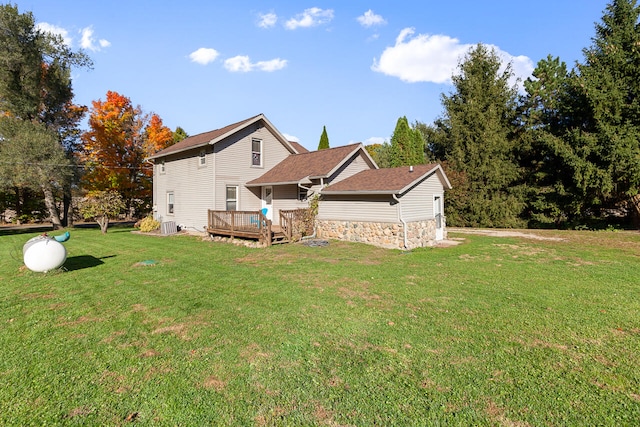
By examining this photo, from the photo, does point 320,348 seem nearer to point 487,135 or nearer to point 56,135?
point 487,135

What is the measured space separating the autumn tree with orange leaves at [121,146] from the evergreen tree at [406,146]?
20.2m

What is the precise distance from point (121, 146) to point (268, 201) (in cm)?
1609

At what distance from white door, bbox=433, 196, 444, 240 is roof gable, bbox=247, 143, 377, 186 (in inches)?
164

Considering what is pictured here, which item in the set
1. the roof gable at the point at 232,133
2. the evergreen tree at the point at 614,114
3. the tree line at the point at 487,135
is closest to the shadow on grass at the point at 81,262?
the roof gable at the point at 232,133

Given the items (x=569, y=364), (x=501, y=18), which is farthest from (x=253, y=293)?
(x=501, y=18)

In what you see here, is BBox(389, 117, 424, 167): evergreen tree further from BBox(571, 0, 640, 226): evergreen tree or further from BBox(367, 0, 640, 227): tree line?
BBox(571, 0, 640, 226): evergreen tree

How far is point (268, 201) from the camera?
1773 centimetres

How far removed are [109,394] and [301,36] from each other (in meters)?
14.3

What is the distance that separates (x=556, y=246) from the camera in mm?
Answer: 12172

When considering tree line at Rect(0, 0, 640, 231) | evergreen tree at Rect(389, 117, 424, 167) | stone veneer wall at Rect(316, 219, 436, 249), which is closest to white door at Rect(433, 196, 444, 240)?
stone veneer wall at Rect(316, 219, 436, 249)

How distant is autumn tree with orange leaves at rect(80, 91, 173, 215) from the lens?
24.7m

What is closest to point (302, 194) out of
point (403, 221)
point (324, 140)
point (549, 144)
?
point (403, 221)

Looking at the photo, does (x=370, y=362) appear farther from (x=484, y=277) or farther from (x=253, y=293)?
(x=484, y=277)

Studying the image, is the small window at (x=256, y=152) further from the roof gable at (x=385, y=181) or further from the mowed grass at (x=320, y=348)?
the mowed grass at (x=320, y=348)
